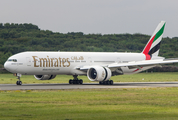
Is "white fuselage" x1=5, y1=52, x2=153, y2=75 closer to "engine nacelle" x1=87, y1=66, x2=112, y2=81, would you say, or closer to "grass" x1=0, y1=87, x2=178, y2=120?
"engine nacelle" x1=87, y1=66, x2=112, y2=81

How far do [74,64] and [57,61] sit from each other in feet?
8.60

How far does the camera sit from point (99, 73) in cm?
4091

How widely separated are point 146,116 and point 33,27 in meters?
166

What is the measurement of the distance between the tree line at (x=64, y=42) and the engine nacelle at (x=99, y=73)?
196 feet

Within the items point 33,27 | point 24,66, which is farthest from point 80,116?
point 33,27

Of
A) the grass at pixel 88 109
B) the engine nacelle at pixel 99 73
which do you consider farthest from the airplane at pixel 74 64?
the grass at pixel 88 109

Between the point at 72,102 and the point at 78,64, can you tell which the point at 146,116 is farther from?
the point at 78,64

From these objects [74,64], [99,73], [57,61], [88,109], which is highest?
[57,61]

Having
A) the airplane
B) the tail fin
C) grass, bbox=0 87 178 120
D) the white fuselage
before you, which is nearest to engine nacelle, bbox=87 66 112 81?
the airplane

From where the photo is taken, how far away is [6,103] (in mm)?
21094

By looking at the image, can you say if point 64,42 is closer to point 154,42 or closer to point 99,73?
point 154,42

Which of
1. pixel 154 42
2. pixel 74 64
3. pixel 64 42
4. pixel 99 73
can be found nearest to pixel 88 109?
pixel 99 73

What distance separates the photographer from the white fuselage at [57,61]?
3975 centimetres

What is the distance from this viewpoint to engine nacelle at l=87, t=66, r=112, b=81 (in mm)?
40969
